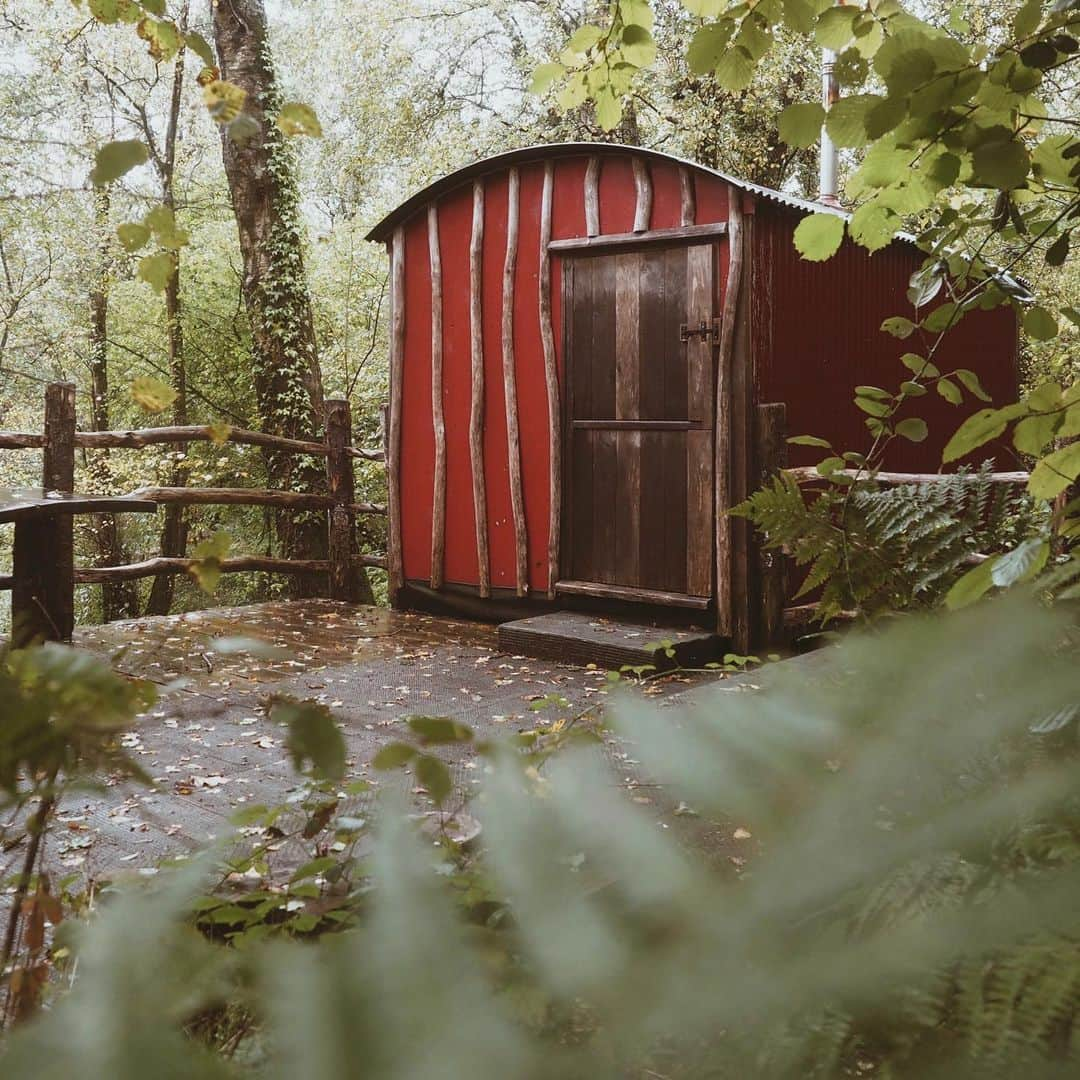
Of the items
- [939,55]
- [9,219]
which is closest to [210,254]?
[9,219]

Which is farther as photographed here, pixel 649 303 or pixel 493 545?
pixel 493 545

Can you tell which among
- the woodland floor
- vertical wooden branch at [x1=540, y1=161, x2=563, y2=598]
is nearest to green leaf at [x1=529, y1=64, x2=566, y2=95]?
the woodland floor

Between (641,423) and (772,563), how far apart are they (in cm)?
113

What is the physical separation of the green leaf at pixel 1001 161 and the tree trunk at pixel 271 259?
7.83 meters

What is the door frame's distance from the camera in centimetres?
→ 577

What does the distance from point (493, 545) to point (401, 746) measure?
19.2 feet

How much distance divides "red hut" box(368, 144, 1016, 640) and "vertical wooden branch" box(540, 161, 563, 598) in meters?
0.01

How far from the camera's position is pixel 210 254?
14.0 m

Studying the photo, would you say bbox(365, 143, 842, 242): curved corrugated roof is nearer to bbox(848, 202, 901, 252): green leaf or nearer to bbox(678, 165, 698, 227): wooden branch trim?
bbox(678, 165, 698, 227): wooden branch trim

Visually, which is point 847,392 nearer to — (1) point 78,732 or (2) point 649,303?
(2) point 649,303

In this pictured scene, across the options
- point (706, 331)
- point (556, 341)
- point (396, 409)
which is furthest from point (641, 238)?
point (396, 409)

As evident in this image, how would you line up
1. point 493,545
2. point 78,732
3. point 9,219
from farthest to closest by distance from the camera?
1. point 9,219
2. point 493,545
3. point 78,732

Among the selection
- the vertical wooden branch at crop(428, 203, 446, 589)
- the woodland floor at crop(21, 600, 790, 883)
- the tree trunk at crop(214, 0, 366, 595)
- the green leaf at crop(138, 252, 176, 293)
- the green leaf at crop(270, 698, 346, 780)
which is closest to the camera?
the green leaf at crop(270, 698, 346, 780)

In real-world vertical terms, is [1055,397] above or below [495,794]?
above
